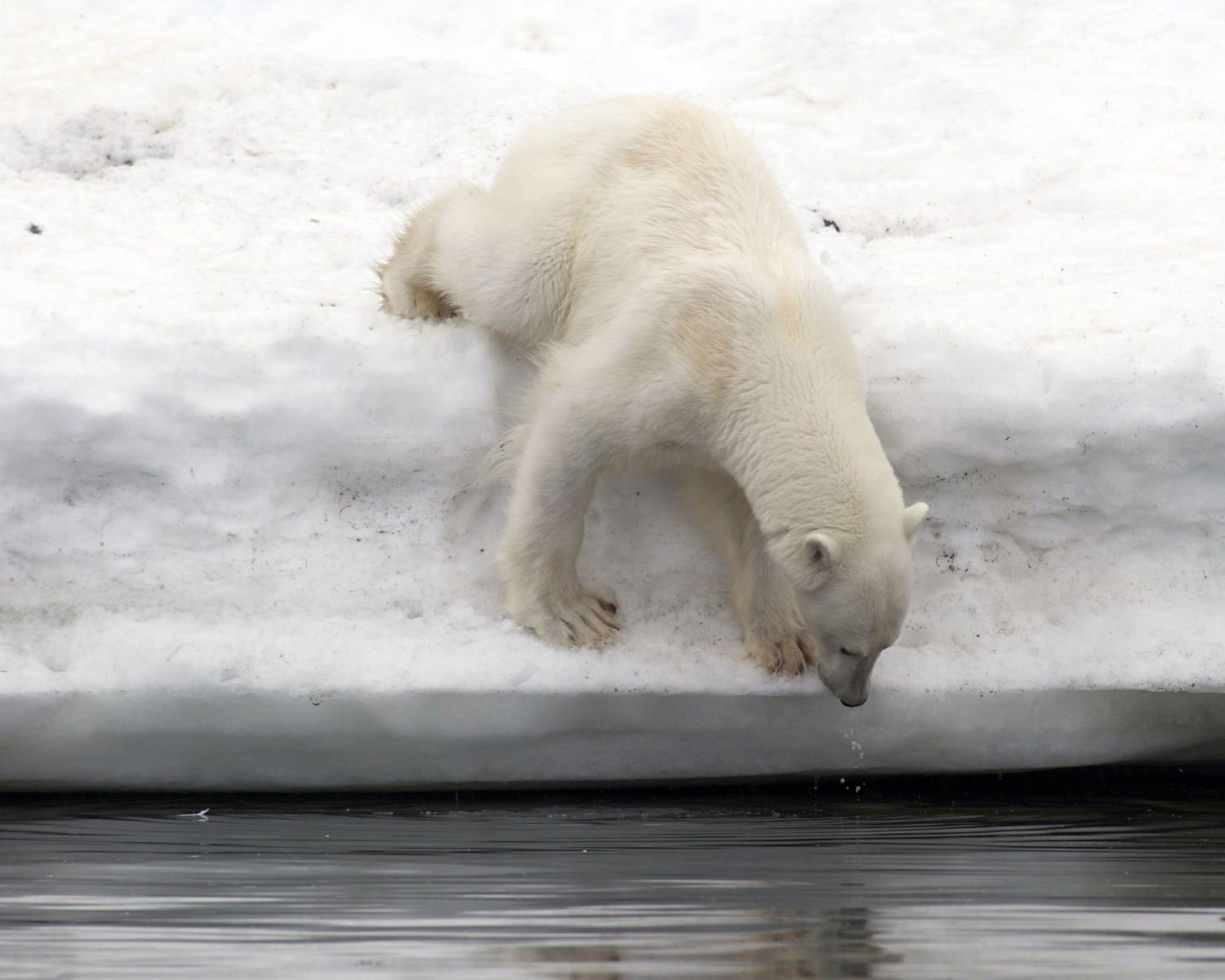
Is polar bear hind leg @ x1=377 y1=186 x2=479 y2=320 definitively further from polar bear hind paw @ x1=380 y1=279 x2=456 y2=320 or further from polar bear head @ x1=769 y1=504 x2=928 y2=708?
polar bear head @ x1=769 y1=504 x2=928 y2=708

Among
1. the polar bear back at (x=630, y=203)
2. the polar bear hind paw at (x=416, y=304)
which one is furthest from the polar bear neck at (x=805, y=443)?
the polar bear hind paw at (x=416, y=304)

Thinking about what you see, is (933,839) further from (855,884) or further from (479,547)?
(479,547)

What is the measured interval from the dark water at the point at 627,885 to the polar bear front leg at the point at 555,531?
0.58 meters

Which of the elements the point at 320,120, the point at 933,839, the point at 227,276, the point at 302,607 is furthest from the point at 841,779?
the point at 320,120

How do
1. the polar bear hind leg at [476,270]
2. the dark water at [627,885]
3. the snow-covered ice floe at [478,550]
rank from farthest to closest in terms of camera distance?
the polar bear hind leg at [476,270] → the snow-covered ice floe at [478,550] → the dark water at [627,885]

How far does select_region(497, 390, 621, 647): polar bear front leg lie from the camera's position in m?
5.30

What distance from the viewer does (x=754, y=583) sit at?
5488 millimetres

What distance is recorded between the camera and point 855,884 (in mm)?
3971

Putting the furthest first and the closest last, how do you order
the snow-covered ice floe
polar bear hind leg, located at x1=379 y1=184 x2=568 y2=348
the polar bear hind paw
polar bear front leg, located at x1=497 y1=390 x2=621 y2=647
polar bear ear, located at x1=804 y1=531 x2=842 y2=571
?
1. the polar bear hind paw
2. polar bear hind leg, located at x1=379 y1=184 x2=568 y2=348
3. polar bear front leg, located at x1=497 y1=390 x2=621 y2=647
4. the snow-covered ice floe
5. polar bear ear, located at x1=804 y1=531 x2=842 y2=571

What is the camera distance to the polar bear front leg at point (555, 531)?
5305 mm

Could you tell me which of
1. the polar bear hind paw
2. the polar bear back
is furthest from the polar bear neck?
the polar bear hind paw

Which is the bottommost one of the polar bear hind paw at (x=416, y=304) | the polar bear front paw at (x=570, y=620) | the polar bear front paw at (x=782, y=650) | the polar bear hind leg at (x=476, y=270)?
the polar bear front paw at (x=782, y=650)

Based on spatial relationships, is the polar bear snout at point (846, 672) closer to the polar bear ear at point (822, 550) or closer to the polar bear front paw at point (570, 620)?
the polar bear ear at point (822, 550)

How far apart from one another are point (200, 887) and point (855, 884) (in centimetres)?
157
